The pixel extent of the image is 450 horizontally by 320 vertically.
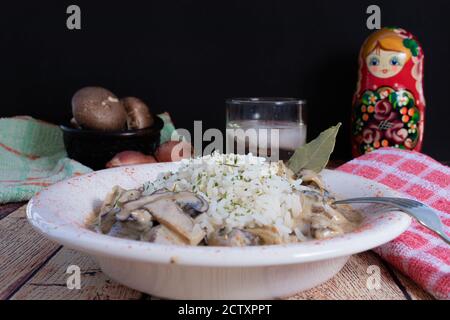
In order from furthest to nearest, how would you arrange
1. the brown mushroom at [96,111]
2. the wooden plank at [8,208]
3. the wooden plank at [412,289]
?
1. the brown mushroom at [96,111]
2. the wooden plank at [8,208]
3. the wooden plank at [412,289]

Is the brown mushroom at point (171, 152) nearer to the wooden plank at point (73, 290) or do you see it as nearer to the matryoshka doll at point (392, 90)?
the matryoshka doll at point (392, 90)

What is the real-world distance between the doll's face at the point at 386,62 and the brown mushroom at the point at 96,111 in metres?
0.97

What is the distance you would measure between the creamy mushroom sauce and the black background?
142 centimetres

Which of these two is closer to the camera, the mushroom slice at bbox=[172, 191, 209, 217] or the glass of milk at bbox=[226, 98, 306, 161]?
the mushroom slice at bbox=[172, 191, 209, 217]

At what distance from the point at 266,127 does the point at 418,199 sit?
66 centimetres

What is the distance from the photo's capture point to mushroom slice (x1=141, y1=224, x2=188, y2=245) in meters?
0.93

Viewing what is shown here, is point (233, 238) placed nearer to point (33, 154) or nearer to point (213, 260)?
point (213, 260)

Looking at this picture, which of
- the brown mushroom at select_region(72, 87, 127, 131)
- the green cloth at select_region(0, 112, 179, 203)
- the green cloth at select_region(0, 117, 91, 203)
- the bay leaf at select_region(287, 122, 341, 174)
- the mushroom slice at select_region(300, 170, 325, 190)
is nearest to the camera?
the mushroom slice at select_region(300, 170, 325, 190)

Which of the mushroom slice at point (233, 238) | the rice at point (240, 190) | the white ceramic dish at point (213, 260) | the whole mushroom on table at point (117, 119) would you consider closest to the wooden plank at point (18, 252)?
the white ceramic dish at point (213, 260)

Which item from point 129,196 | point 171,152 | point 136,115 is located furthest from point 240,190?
point 136,115

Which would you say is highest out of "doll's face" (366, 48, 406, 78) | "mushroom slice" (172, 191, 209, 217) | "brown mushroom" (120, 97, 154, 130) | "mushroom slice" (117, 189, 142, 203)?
"doll's face" (366, 48, 406, 78)

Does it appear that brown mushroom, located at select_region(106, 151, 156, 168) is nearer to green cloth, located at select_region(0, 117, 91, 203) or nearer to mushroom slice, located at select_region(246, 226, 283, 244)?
green cloth, located at select_region(0, 117, 91, 203)

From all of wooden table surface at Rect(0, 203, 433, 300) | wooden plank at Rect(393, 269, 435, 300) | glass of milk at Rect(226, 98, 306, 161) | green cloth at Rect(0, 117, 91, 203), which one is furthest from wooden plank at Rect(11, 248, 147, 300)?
glass of milk at Rect(226, 98, 306, 161)

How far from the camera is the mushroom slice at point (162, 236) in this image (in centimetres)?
93
